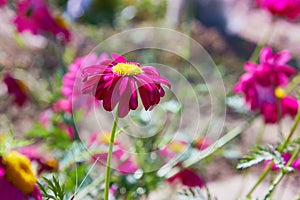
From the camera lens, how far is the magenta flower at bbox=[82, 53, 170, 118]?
2.59 ft

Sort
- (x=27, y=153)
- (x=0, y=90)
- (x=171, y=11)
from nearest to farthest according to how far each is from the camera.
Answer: (x=27, y=153) < (x=0, y=90) < (x=171, y=11)

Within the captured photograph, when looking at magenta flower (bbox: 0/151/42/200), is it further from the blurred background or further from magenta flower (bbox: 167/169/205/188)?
the blurred background

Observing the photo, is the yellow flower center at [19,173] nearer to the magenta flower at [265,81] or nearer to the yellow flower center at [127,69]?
the yellow flower center at [127,69]

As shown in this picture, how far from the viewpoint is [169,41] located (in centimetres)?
272

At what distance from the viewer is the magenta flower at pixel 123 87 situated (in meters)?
0.79

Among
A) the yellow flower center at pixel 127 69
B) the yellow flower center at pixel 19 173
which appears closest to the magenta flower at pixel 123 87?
the yellow flower center at pixel 127 69

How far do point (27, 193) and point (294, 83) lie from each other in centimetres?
62

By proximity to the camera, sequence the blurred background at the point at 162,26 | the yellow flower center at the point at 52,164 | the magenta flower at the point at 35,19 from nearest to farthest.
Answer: the yellow flower center at the point at 52,164 → the magenta flower at the point at 35,19 → the blurred background at the point at 162,26

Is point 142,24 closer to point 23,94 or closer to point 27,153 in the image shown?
point 23,94

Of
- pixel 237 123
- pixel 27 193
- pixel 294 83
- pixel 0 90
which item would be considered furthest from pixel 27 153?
pixel 237 123

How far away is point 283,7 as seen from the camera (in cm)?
146

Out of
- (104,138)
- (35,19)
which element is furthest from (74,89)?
(35,19)

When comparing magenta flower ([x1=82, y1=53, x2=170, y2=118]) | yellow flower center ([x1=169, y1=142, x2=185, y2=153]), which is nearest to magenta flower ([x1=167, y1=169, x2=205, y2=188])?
yellow flower center ([x1=169, y1=142, x2=185, y2=153])

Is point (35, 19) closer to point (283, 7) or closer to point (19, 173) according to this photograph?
point (283, 7)
